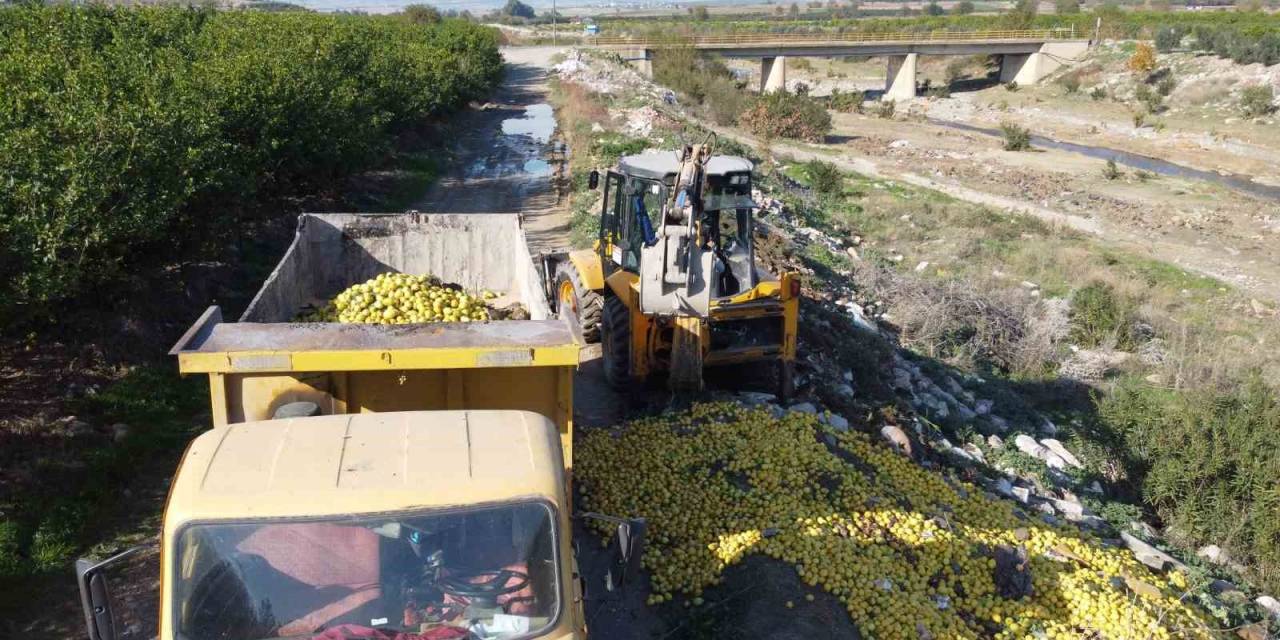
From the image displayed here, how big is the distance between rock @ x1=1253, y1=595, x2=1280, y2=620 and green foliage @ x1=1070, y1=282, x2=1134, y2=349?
7.78 m

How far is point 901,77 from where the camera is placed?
57812 mm

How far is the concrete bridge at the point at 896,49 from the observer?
186 feet

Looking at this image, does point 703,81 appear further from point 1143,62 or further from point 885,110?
point 1143,62

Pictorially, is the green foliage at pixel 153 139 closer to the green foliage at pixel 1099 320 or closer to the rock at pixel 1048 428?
the rock at pixel 1048 428

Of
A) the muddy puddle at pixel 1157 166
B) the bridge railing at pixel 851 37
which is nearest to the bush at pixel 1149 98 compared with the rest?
the muddy puddle at pixel 1157 166

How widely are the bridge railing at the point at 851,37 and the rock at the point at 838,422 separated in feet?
160

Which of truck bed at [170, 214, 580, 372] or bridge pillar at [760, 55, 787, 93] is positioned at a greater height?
bridge pillar at [760, 55, 787, 93]

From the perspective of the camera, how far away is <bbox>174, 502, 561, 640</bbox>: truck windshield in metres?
3.59

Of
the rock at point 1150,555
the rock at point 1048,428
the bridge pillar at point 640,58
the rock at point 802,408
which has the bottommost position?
the rock at point 1048,428

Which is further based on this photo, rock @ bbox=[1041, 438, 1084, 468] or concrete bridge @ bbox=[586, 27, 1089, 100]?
concrete bridge @ bbox=[586, 27, 1089, 100]

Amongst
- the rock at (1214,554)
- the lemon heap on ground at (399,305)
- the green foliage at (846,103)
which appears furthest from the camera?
the green foliage at (846,103)

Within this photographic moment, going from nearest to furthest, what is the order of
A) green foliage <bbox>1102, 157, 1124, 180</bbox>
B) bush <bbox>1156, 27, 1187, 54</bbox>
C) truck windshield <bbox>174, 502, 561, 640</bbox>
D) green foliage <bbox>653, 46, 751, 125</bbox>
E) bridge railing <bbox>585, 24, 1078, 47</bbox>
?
→ truck windshield <bbox>174, 502, 561, 640</bbox> → green foliage <bbox>1102, 157, 1124, 180</bbox> → green foliage <bbox>653, 46, 751, 125</bbox> → bush <bbox>1156, 27, 1187, 54</bbox> → bridge railing <bbox>585, 24, 1078, 47</bbox>

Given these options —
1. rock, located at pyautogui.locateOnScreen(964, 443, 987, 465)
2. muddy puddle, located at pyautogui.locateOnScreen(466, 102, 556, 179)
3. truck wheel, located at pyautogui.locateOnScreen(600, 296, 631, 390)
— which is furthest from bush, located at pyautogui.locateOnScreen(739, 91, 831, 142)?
truck wheel, located at pyautogui.locateOnScreen(600, 296, 631, 390)

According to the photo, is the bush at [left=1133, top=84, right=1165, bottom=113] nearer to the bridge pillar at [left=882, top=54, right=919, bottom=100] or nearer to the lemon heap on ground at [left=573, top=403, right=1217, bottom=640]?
the bridge pillar at [left=882, top=54, right=919, bottom=100]
